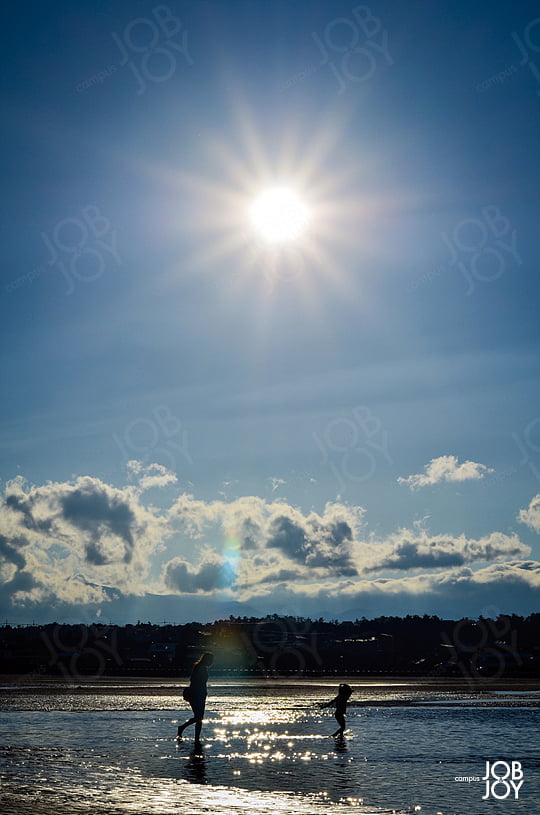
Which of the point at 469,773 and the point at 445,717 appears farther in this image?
the point at 445,717

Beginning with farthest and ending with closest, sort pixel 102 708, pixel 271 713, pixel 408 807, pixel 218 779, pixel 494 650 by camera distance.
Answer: pixel 494 650 < pixel 102 708 < pixel 271 713 < pixel 218 779 < pixel 408 807

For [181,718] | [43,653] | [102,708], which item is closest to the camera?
[181,718]

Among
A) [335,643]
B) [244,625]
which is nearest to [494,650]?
[335,643]

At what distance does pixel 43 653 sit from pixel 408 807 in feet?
452

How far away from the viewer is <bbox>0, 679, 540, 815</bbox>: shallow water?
45.7 feet

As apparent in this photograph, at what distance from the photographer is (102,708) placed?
36.9 meters

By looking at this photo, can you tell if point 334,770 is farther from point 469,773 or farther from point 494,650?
point 494,650

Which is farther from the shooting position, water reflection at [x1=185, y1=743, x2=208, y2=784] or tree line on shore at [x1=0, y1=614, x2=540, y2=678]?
tree line on shore at [x1=0, y1=614, x2=540, y2=678]

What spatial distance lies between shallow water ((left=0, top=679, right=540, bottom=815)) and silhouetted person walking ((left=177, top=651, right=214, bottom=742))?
0.55 meters

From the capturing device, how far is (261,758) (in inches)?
757

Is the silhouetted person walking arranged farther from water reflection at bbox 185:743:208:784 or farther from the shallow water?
water reflection at bbox 185:743:208:784

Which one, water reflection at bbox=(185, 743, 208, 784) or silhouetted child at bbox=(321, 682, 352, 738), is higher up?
silhouetted child at bbox=(321, 682, 352, 738)

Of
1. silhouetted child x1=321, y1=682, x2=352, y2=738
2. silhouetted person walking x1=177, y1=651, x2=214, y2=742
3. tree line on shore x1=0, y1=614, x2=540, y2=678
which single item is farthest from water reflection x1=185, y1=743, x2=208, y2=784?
tree line on shore x1=0, y1=614, x2=540, y2=678

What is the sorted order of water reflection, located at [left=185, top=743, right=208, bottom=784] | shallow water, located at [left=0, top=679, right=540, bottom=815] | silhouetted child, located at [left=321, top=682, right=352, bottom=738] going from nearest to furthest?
shallow water, located at [left=0, top=679, right=540, bottom=815]
water reflection, located at [left=185, top=743, right=208, bottom=784]
silhouetted child, located at [left=321, top=682, right=352, bottom=738]
